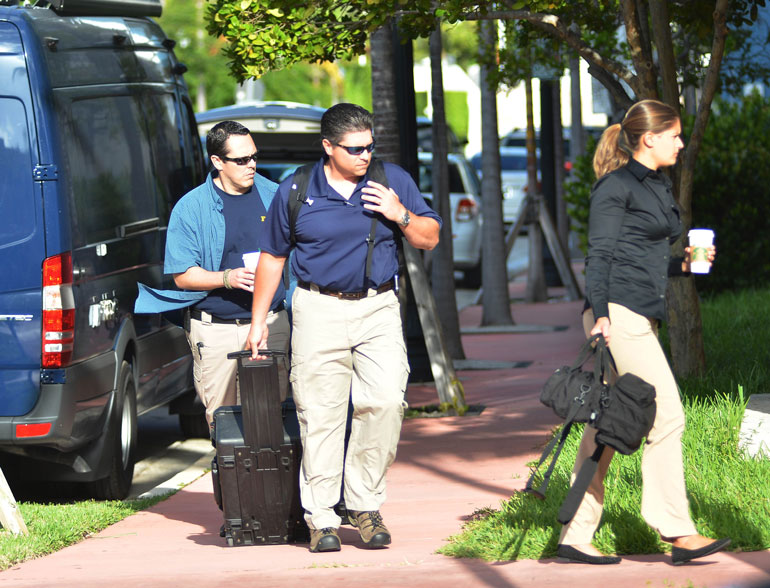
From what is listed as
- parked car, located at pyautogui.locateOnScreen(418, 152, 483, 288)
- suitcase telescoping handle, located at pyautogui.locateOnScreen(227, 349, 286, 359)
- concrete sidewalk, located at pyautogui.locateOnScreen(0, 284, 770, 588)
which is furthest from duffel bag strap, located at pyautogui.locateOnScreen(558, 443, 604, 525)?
parked car, located at pyautogui.locateOnScreen(418, 152, 483, 288)

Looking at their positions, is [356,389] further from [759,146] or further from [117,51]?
[759,146]

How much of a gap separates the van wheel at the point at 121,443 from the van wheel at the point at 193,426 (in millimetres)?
2221

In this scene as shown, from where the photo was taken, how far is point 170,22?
6250cm

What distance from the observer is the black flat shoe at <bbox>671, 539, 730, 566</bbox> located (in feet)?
16.9

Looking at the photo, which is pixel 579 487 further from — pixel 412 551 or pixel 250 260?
pixel 250 260

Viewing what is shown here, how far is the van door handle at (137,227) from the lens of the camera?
820 cm

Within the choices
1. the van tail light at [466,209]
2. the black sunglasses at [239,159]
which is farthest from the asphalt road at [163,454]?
the van tail light at [466,209]

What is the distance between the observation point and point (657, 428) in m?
Answer: 5.22

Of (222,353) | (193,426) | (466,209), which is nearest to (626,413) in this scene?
(222,353)

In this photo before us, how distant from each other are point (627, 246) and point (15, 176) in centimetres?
352

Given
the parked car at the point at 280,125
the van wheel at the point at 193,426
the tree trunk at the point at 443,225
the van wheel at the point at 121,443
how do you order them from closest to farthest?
the van wheel at the point at 121,443
the van wheel at the point at 193,426
the tree trunk at the point at 443,225
the parked car at the point at 280,125

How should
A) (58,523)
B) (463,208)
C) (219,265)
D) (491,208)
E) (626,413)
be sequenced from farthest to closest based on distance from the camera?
(463,208)
(491,208)
(58,523)
(219,265)
(626,413)

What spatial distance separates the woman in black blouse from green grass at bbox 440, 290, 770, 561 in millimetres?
280

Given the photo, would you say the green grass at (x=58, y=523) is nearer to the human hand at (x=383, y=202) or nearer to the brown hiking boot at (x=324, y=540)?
the brown hiking boot at (x=324, y=540)
